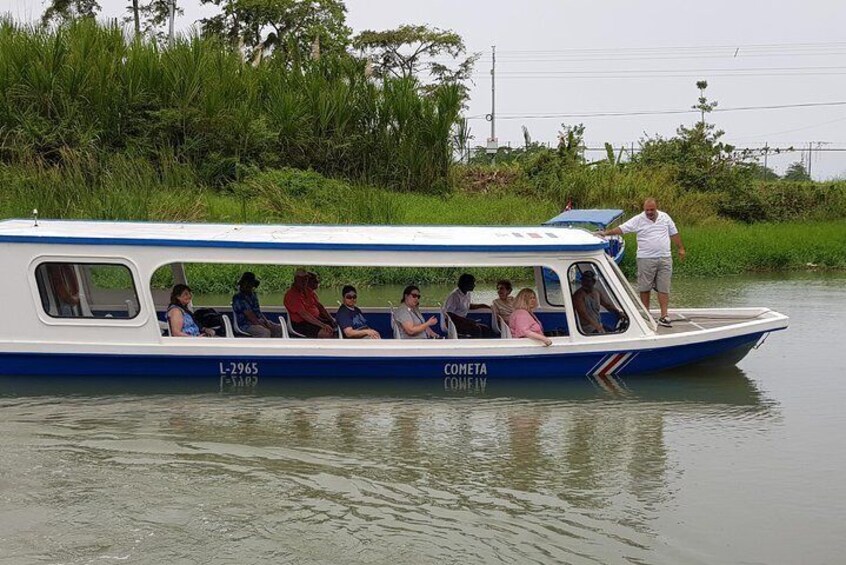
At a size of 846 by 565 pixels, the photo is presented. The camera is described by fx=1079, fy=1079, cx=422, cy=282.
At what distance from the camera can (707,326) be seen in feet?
38.5

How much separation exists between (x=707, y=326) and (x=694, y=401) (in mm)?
1413

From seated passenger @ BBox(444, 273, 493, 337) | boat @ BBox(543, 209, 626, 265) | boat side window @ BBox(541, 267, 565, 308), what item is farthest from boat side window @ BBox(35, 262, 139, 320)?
boat @ BBox(543, 209, 626, 265)

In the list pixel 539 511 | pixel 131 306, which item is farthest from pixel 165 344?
pixel 539 511

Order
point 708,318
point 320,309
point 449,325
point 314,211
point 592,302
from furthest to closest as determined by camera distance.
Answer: point 314,211
point 708,318
point 320,309
point 449,325
point 592,302

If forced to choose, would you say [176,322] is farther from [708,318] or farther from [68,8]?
[68,8]

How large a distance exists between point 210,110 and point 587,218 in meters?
9.47

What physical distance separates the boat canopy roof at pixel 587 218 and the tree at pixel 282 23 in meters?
18.4

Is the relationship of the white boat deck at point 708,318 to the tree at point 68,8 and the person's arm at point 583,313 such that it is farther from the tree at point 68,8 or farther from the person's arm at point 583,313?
the tree at point 68,8

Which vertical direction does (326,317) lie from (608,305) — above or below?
Result: below

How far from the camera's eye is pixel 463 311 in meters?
11.9

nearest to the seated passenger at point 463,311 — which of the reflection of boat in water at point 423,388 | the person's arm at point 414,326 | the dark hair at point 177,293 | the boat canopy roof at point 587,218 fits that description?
the person's arm at point 414,326

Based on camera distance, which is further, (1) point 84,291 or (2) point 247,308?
(2) point 247,308

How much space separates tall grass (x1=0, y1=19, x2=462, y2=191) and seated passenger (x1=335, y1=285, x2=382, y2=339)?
11726 millimetres

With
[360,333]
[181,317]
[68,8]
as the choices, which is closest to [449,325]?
[360,333]
